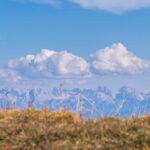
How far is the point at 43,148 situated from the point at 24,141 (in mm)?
990

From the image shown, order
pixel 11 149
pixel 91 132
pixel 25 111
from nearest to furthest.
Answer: pixel 11 149
pixel 91 132
pixel 25 111

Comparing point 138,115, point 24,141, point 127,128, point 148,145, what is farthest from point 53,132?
point 138,115

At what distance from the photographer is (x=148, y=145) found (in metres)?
12.2

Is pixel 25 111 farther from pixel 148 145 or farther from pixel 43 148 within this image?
pixel 148 145

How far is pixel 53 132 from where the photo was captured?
1387 centimetres

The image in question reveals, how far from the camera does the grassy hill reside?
41.4 feet

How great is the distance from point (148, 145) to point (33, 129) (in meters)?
3.74

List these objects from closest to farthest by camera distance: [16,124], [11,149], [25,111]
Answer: [11,149]
[16,124]
[25,111]

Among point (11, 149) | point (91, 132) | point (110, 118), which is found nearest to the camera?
point (11, 149)

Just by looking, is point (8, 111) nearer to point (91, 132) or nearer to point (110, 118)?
point (110, 118)

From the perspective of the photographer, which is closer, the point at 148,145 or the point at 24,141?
the point at 148,145

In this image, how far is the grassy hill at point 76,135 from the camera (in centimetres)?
1262

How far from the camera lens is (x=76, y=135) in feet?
45.0

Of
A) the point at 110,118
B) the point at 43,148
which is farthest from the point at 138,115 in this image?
the point at 43,148
